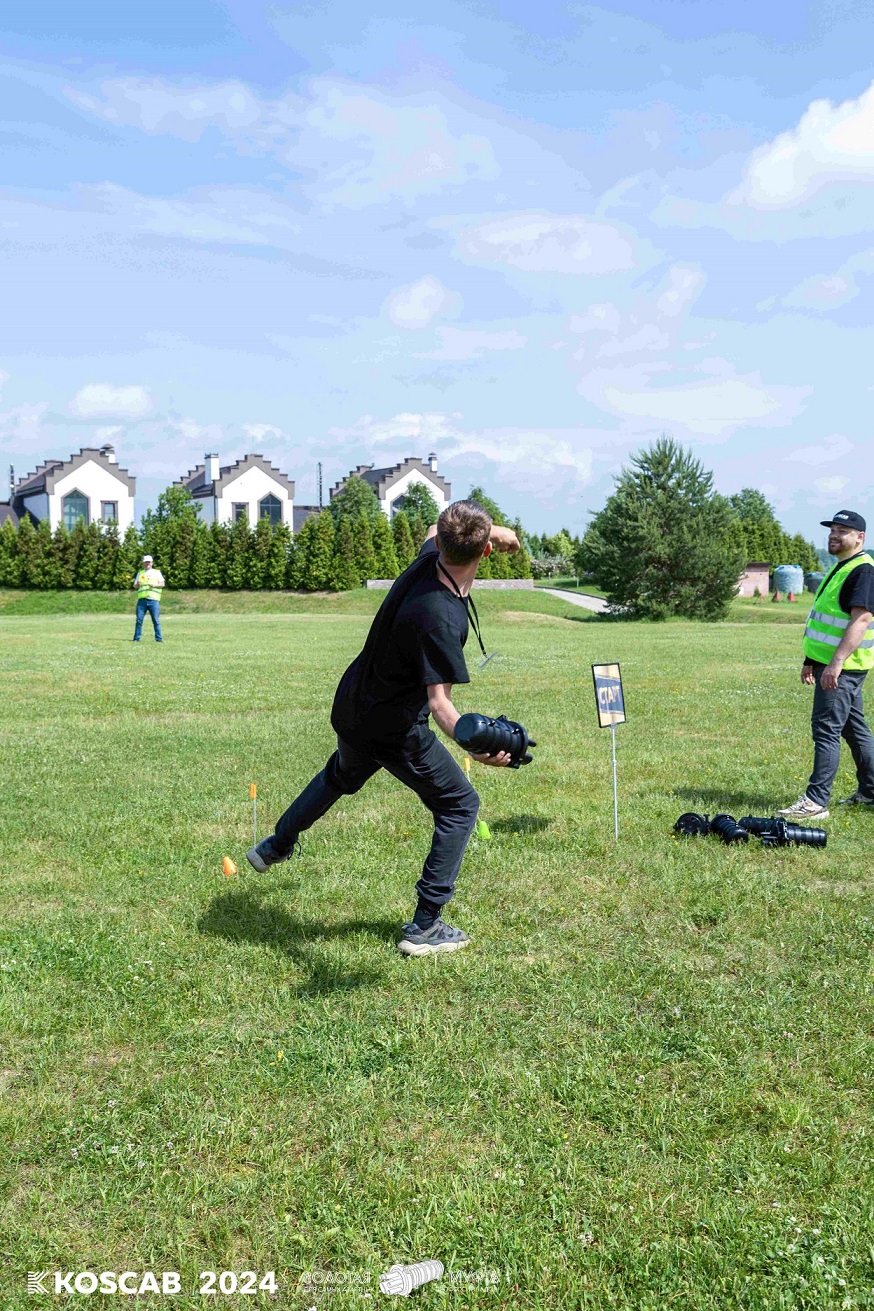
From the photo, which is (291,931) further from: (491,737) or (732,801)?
(732,801)

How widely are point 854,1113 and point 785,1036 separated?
53 cm

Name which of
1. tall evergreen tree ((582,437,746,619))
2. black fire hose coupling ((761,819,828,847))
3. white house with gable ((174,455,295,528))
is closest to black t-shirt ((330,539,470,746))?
black fire hose coupling ((761,819,828,847))

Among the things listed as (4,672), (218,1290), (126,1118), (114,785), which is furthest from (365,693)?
(4,672)

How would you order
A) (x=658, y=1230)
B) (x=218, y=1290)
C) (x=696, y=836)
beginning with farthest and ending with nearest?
(x=696, y=836) < (x=658, y=1230) < (x=218, y=1290)

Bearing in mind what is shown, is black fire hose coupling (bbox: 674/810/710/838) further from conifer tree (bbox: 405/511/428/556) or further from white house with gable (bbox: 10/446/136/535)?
white house with gable (bbox: 10/446/136/535)

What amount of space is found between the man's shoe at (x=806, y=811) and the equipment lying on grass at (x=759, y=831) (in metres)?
0.56

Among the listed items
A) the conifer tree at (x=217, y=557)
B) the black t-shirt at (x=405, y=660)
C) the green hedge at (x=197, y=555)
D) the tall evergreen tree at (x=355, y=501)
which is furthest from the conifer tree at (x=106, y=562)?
the black t-shirt at (x=405, y=660)

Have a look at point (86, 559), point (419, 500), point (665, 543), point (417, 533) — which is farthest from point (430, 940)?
point (419, 500)

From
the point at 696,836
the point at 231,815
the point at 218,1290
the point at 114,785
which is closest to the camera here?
the point at 218,1290

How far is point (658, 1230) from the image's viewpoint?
2938mm

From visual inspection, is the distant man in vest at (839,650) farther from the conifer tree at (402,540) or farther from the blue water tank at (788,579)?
the blue water tank at (788,579)

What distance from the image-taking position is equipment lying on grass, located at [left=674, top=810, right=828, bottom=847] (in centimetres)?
675

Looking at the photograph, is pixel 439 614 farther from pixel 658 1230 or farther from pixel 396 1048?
pixel 658 1230

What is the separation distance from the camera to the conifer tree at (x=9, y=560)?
5244cm
